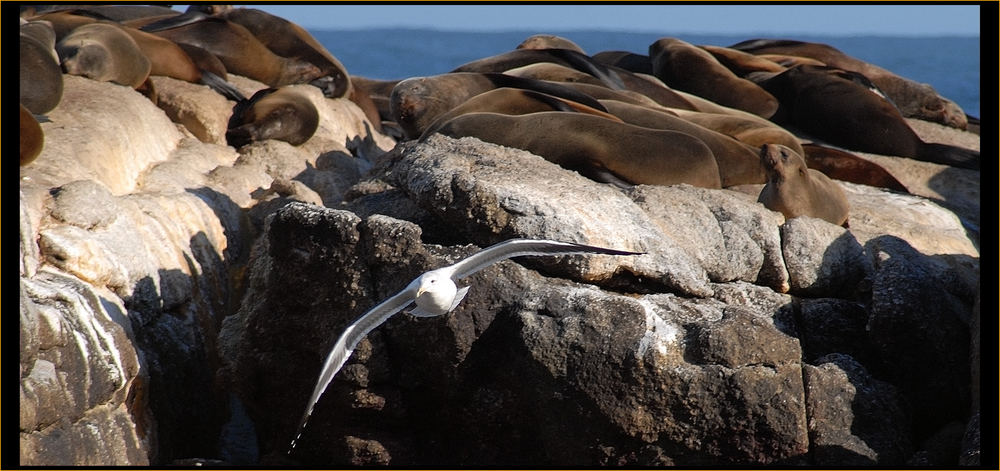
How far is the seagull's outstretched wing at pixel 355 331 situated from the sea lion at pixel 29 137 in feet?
8.47

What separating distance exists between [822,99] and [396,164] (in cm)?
567

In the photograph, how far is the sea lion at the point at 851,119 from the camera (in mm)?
10562

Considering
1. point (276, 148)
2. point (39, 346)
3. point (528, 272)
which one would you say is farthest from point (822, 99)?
point (39, 346)

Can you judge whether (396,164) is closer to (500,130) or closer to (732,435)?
(500,130)

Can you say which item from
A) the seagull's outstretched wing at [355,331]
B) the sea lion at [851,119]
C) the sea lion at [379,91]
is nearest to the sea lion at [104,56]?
the sea lion at [379,91]

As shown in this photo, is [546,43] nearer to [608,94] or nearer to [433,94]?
[608,94]

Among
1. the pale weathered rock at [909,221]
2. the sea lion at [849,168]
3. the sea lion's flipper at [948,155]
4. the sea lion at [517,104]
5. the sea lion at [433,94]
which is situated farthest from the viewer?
the sea lion's flipper at [948,155]

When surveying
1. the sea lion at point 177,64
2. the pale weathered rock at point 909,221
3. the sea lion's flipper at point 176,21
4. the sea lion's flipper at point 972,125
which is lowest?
the sea lion's flipper at point 972,125

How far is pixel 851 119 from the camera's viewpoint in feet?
35.4

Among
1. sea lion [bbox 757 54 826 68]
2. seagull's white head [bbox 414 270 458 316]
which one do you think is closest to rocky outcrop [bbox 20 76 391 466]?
seagull's white head [bbox 414 270 458 316]

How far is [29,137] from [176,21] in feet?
19.4

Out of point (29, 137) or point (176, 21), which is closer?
point (29, 137)

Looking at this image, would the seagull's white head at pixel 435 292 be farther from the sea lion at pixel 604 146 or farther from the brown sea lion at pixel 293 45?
the brown sea lion at pixel 293 45

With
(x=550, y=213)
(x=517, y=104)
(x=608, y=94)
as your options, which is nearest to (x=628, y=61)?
(x=608, y=94)
